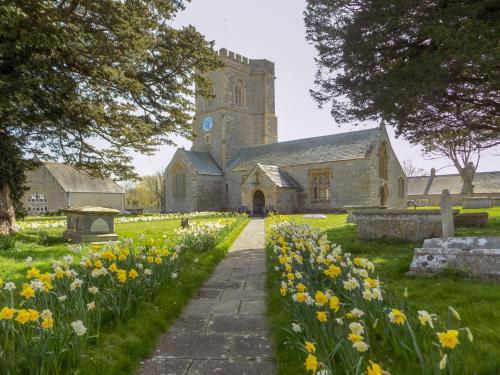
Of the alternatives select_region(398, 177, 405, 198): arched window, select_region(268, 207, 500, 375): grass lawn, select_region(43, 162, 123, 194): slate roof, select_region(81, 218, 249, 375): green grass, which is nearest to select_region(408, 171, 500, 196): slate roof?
select_region(398, 177, 405, 198): arched window

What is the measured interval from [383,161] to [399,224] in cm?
2265

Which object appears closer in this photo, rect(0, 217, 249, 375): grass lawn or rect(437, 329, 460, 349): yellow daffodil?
rect(437, 329, 460, 349): yellow daffodil

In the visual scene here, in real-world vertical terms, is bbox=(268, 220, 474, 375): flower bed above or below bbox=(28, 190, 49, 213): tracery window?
below

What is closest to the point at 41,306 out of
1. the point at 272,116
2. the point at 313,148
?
the point at 313,148

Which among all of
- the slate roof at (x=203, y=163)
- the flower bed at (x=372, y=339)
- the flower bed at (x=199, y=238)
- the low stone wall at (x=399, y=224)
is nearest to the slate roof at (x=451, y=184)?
the slate roof at (x=203, y=163)

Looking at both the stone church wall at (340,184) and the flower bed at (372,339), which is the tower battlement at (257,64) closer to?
the stone church wall at (340,184)

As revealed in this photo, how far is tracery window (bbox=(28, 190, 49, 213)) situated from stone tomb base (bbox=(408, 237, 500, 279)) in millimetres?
44378

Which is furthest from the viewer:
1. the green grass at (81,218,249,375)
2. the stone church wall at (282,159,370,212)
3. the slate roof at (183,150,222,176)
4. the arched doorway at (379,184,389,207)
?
the slate roof at (183,150,222,176)

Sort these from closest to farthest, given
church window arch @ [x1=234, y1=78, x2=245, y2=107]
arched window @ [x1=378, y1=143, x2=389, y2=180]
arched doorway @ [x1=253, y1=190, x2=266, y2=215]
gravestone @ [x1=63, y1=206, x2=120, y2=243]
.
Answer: gravestone @ [x1=63, y1=206, x2=120, y2=243] → arched window @ [x1=378, y1=143, x2=389, y2=180] → arched doorway @ [x1=253, y1=190, x2=266, y2=215] → church window arch @ [x1=234, y1=78, x2=245, y2=107]

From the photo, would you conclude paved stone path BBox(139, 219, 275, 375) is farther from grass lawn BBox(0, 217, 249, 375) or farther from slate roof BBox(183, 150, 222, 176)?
slate roof BBox(183, 150, 222, 176)

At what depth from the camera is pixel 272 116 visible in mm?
42375

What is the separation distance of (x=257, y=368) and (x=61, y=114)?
8.75 meters

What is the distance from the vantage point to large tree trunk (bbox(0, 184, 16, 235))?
11039mm

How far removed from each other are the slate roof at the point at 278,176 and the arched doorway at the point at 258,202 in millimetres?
2413
